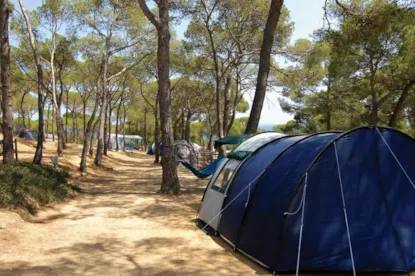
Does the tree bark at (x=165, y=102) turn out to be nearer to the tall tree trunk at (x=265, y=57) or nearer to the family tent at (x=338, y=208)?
the tall tree trunk at (x=265, y=57)

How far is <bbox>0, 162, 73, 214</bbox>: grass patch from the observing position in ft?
18.0

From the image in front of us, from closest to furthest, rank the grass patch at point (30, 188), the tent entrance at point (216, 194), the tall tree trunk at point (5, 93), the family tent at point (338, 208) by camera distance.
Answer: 1. the family tent at point (338, 208)
2. the tent entrance at point (216, 194)
3. the grass patch at point (30, 188)
4. the tall tree trunk at point (5, 93)

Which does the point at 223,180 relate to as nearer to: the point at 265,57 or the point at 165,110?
the point at 165,110

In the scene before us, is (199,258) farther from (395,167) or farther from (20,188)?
(20,188)

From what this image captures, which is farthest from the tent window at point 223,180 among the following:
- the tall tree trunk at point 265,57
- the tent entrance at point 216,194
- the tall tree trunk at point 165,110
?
the tall tree trunk at point 265,57

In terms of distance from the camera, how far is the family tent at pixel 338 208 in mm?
3383

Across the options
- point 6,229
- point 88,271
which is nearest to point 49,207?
point 6,229

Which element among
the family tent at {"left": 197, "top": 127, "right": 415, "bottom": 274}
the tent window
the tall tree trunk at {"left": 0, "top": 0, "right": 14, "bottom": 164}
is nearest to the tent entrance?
the tent window

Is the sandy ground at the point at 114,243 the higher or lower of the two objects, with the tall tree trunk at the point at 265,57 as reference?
lower

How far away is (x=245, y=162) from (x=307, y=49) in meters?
9.62

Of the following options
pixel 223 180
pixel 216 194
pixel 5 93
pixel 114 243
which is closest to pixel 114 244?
pixel 114 243

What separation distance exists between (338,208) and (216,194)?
2139 millimetres

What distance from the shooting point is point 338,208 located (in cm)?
348

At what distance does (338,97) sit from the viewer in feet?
51.8
